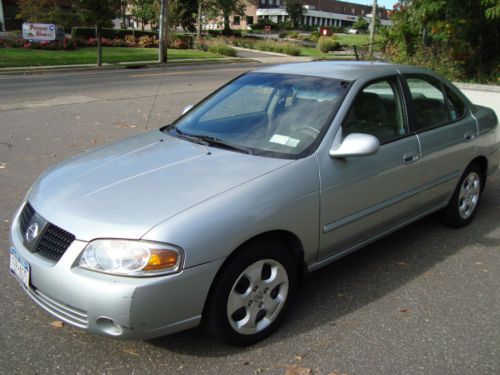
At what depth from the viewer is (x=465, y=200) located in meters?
4.92

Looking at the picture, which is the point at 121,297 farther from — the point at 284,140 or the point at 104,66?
the point at 104,66

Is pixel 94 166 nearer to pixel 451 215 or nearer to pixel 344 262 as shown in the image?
pixel 344 262

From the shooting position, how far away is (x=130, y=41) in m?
36.2

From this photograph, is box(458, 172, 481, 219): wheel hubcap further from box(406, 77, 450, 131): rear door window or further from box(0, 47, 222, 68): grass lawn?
box(0, 47, 222, 68): grass lawn

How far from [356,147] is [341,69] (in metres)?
1.08

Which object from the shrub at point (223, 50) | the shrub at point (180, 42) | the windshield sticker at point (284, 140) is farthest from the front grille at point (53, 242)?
the shrub at point (180, 42)

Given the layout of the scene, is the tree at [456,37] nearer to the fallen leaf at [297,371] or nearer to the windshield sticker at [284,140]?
the windshield sticker at [284,140]

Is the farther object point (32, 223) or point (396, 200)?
point (396, 200)

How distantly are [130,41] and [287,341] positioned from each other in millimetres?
36098

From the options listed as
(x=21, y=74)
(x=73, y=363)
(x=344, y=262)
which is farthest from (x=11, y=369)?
(x=21, y=74)

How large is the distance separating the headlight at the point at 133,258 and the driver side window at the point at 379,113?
1.58m

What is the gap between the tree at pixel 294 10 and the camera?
311 ft

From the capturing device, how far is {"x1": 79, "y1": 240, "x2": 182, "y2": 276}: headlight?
2510mm

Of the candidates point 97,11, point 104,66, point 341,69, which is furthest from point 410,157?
point 104,66
